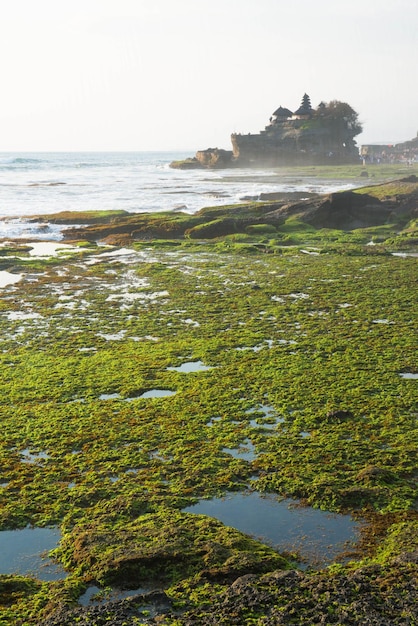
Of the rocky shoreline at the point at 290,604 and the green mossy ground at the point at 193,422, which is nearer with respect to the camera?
the rocky shoreline at the point at 290,604

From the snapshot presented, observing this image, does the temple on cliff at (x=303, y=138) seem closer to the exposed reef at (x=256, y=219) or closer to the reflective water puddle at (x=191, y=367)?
the exposed reef at (x=256, y=219)

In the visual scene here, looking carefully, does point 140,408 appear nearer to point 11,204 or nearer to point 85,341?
point 85,341

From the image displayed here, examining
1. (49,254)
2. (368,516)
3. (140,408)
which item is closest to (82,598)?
(368,516)

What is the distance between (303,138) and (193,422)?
10754cm

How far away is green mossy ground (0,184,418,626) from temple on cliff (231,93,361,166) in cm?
9814

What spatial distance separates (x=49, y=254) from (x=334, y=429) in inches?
718

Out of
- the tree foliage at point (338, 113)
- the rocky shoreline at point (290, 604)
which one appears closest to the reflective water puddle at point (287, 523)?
the rocky shoreline at point (290, 604)

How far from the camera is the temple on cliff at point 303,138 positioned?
365 feet

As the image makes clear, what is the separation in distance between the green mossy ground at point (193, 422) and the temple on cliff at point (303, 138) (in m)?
98.1

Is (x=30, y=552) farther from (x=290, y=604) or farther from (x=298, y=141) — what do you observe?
(x=298, y=141)

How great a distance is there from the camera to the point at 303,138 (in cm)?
11019

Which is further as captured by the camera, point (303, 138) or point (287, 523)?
point (303, 138)


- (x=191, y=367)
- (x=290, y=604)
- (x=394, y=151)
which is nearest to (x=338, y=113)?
(x=394, y=151)

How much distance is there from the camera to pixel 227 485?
7.04 meters
